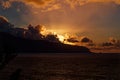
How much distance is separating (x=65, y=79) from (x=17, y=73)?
9383cm

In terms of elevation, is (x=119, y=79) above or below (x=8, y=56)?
below

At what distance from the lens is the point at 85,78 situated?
4112 inches

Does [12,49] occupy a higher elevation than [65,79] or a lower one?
higher

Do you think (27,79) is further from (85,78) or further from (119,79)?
(119,79)

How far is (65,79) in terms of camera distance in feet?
338

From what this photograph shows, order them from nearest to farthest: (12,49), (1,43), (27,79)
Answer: (12,49)
(1,43)
(27,79)

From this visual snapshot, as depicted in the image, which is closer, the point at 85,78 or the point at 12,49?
the point at 12,49

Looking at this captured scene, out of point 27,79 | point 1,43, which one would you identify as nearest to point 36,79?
point 27,79

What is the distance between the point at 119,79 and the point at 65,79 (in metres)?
20.1

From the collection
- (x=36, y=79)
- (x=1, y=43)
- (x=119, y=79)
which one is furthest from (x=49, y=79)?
(x=1, y=43)

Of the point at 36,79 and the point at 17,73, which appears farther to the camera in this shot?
the point at 36,79

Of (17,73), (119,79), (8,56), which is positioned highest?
(8,56)

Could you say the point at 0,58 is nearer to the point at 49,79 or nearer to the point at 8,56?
the point at 8,56

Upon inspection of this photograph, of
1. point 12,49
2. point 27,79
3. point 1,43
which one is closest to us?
point 12,49
